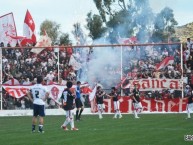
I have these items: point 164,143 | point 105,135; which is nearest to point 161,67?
point 105,135

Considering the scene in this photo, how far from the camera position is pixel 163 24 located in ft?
168

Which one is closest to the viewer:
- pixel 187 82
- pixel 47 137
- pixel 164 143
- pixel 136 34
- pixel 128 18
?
pixel 164 143

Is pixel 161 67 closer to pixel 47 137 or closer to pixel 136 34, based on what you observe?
pixel 136 34

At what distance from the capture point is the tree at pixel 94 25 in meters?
57.2

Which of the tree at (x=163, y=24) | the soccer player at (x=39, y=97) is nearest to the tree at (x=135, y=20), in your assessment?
the tree at (x=163, y=24)

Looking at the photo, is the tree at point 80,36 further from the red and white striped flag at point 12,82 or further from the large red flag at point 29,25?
the red and white striped flag at point 12,82

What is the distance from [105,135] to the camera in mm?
20922

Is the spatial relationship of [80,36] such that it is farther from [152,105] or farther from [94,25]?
[152,105]

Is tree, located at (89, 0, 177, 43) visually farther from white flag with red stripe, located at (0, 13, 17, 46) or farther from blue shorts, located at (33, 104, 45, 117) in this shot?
blue shorts, located at (33, 104, 45, 117)

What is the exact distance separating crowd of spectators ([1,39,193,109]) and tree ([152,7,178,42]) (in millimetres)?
3380

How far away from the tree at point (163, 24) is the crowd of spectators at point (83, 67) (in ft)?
11.1

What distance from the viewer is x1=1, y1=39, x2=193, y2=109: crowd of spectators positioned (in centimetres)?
4331

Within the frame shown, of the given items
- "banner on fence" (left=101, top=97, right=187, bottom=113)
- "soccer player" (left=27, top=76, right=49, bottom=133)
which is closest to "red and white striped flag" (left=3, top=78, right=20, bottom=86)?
"banner on fence" (left=101, top=97, right=187, bottom=113)

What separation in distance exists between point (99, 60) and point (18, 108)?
6730 millimetres
